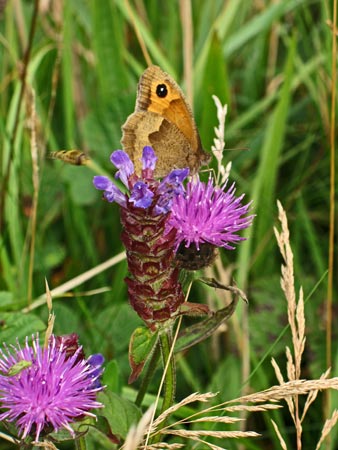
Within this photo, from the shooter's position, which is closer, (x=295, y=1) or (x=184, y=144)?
(x=184, y=144)

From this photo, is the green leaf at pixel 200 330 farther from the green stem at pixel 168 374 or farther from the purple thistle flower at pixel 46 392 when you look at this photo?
the purple thistle flower at pixel 46 392

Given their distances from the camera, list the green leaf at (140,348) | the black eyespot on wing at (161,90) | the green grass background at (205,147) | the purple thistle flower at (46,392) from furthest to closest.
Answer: the green grass background at (205,147) → the black eyespot on wing at (161,90) → the green leaf at (140,348) → the purple thistle flower at (46,392)

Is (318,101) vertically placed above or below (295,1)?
below

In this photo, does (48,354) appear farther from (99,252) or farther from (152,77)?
(99,252)

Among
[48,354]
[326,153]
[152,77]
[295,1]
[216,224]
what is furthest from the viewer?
[295,1]

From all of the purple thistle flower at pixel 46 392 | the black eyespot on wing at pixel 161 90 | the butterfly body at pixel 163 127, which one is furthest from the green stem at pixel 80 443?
the black eyespot on wing at pixel 161 90

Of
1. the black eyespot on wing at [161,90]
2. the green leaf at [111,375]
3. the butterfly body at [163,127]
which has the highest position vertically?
the black eyespot on wing at [161,90]

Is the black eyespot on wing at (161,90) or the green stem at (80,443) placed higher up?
the black eyespot on wing at (161,90)

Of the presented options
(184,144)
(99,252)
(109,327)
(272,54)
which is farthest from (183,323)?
(272,54)
